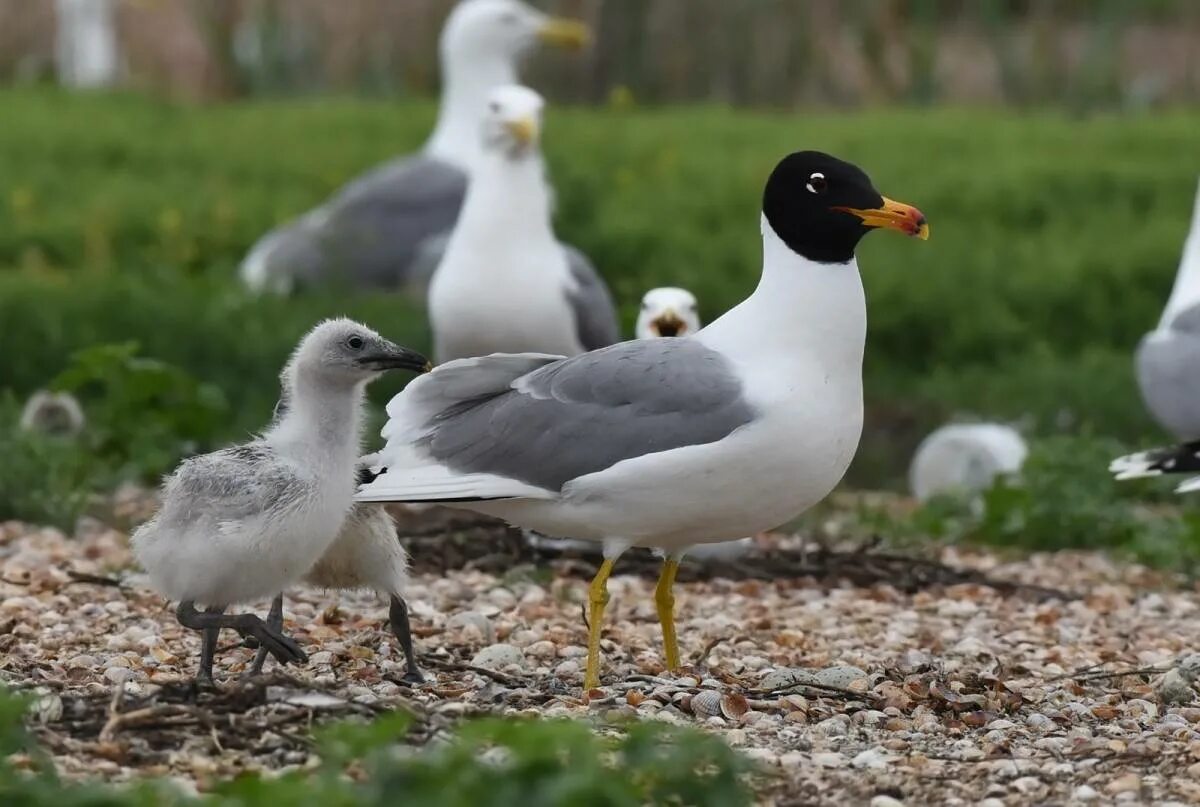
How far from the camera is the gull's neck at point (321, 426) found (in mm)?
5219

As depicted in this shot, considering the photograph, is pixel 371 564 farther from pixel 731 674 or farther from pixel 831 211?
pixel 831 211

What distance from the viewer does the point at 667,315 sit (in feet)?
24.4

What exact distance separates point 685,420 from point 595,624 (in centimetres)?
57

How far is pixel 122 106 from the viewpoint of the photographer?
16078 mm

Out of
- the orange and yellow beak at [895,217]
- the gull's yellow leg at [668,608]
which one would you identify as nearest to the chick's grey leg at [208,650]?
the gull's yellow leg at [668,608]

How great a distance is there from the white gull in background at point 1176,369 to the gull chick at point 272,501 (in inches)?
201

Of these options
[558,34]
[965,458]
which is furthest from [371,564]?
[558,34]

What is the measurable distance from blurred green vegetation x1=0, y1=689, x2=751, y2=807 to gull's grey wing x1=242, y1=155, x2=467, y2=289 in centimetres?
792

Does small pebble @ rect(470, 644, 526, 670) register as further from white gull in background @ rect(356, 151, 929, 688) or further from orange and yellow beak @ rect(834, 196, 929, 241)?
orange and yellow beak @ rect(834, 196, 929, 241)

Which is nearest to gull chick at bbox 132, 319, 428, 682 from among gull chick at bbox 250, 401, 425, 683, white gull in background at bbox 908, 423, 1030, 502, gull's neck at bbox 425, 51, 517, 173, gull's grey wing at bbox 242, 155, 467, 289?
gull chick at bbox 250, 401, 425, 683

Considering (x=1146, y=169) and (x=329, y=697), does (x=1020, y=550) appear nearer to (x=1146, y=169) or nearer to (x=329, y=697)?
(x=329, y=697)

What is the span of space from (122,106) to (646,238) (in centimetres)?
546

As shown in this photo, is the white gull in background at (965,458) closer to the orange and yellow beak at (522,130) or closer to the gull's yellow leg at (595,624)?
the orange and yellow beak at (522,130)

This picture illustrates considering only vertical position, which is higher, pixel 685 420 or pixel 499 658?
pixel 685 420
